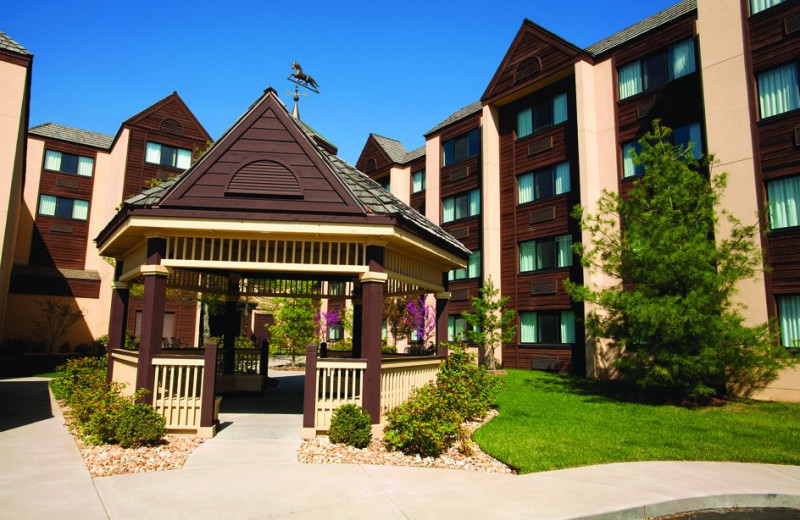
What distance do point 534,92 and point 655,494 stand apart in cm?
2390

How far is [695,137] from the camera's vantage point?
774 inches

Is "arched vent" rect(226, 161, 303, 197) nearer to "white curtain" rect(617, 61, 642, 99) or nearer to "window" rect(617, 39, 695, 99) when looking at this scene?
→ "window" rect(617, 39, 695, 99)

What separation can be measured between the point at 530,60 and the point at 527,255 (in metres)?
10.1

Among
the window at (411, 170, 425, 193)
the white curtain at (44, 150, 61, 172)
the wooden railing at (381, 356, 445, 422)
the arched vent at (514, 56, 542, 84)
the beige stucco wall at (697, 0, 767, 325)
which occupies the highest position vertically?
the arched vent at (514, 56, 542, 84)

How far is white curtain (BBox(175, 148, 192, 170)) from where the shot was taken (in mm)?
38375

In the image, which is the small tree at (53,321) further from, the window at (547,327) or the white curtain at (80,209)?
the window at (547,327)

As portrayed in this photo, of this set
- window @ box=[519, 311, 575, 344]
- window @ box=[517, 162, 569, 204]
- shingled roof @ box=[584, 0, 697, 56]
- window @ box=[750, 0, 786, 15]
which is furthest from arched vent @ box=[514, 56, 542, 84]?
window @ box=[519, 311, 575, 344]

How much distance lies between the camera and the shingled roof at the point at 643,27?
69.9ft

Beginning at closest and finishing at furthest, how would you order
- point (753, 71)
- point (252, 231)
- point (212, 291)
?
point (252, 231) → point (212, 291) → point (753, 71)

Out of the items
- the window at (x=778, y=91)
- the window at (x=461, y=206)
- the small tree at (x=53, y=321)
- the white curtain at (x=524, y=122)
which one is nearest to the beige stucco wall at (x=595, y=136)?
the white curtain at (x=524, y=122)

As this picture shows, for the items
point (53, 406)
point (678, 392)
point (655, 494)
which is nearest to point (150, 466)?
point (655, 494)

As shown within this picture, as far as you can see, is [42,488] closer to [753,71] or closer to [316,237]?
[316,237]

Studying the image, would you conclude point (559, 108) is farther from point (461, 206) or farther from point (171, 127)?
point (171, 127)

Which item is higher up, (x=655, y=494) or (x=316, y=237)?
(x=316, y=237)
